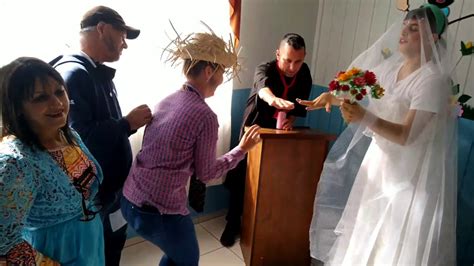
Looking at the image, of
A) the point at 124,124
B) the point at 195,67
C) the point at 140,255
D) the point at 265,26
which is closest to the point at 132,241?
the point at 140,255

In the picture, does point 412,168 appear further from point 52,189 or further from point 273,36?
point 273,36

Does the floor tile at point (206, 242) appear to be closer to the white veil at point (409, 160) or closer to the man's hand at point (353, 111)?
the white veil at point (409, 160)

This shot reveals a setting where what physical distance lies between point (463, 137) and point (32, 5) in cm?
224

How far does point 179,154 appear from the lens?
52.1 inches

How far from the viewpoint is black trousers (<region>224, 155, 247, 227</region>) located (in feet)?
7.75

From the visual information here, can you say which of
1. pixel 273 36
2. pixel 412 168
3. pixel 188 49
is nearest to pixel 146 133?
pixel 188 49

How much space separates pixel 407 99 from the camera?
4.62 feet

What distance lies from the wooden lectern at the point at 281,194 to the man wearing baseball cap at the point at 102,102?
0.69m

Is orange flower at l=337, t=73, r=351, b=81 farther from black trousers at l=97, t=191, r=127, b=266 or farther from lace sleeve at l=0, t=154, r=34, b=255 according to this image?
lace sleeve at l=0, t=154, r=34, b=255

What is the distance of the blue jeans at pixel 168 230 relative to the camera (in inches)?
52.9

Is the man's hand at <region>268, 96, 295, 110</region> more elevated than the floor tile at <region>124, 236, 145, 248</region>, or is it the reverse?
the man's hand at <region>268, 96, 295, 110</region>

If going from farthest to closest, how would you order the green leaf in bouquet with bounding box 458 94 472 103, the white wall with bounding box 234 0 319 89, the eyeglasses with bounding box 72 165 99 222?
the white wall with bounding box 234 0 319 89 → the green leaf in bouquet with bounding box 458 94 472 103 → the eyeglasses with bounding box 72 165 99 222

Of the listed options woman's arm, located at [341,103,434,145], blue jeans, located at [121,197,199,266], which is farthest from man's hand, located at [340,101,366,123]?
blue jeans, located at [121,197,199,266]

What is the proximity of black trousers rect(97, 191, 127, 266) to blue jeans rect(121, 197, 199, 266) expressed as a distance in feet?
0.43
